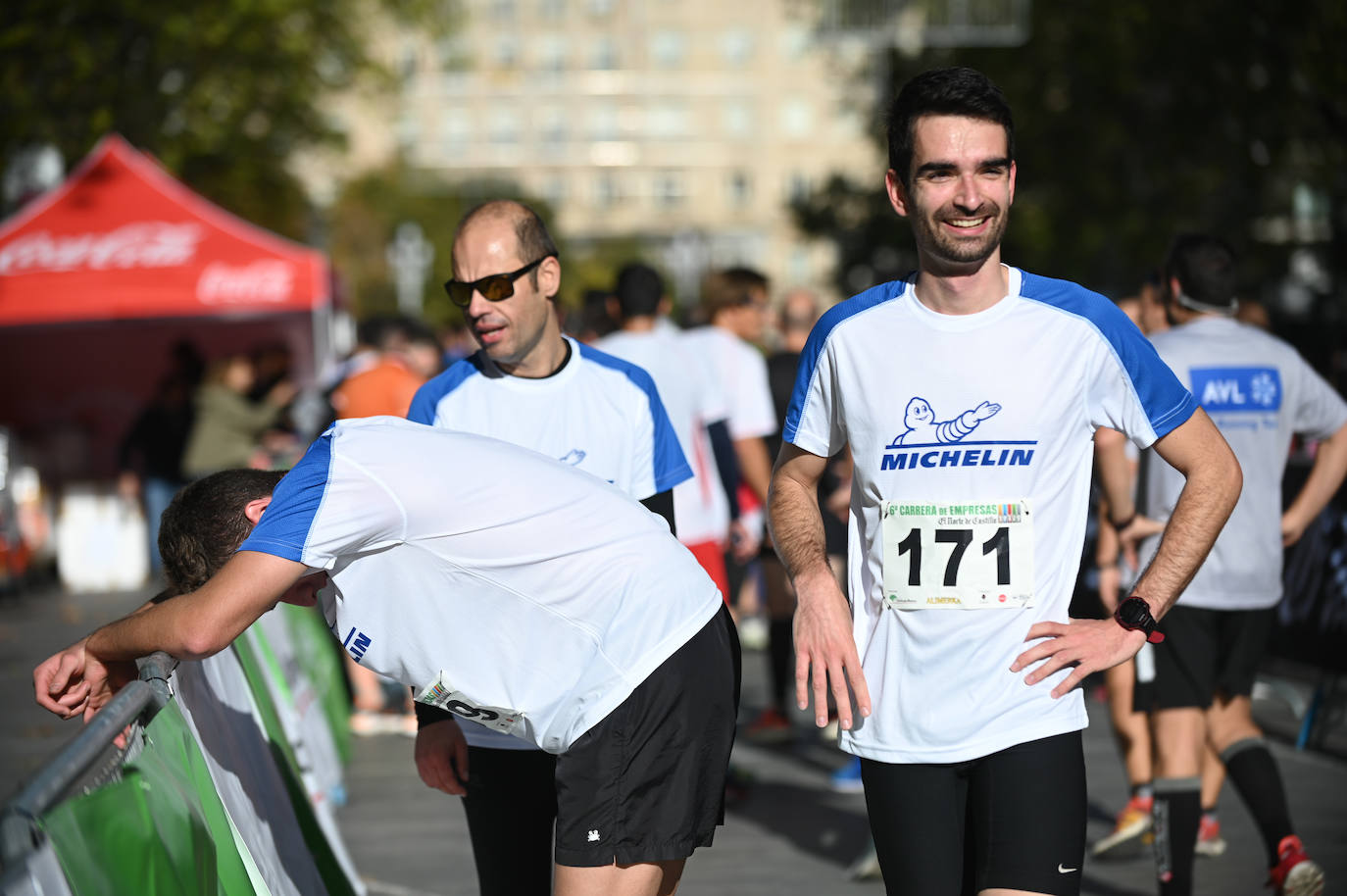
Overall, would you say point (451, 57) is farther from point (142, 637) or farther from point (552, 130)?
point (552, 130)

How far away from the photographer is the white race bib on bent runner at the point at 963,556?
3.45 meters

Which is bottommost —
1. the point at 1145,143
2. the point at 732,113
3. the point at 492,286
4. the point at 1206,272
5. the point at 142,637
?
the point at 142,637

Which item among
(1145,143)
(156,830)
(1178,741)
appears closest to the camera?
(156,830)

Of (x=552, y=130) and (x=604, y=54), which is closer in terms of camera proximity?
(x=604, y=54)

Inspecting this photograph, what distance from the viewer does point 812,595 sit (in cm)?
358

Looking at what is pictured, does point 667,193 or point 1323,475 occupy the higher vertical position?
point 667,193

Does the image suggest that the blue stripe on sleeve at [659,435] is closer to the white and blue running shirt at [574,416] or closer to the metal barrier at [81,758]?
the white and blue running shirt at [574,416]

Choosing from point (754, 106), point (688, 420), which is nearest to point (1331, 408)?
point (688, 420)

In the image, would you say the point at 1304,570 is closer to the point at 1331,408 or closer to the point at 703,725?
the point at 1331,408

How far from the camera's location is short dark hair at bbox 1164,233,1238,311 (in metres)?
5.95

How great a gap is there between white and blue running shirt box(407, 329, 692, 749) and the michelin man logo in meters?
1.13

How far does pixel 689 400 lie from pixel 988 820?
4280 mm

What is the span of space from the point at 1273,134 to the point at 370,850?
17897 millimetres

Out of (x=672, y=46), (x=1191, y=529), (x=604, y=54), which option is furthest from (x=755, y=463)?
(x=672, y=46)
